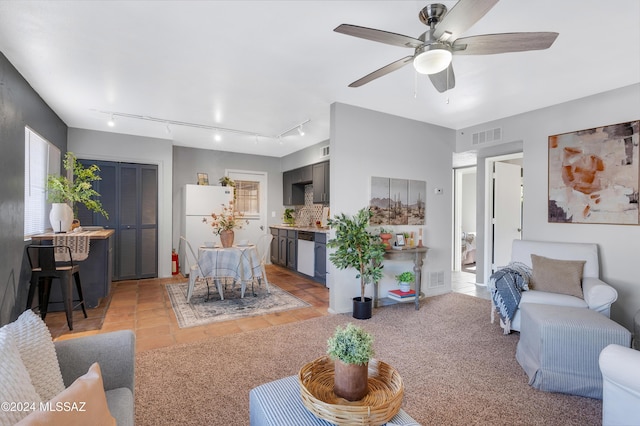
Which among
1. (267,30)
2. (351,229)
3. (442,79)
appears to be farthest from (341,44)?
(351,229)

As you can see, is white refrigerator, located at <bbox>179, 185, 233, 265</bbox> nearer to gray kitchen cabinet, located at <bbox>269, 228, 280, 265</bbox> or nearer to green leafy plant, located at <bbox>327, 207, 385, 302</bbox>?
gray kitchen cabinet, located at <bbox>269, 228, 280, 265</bbox>

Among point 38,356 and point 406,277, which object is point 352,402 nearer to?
point 38,356

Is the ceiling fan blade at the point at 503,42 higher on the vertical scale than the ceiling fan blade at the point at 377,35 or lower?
lower

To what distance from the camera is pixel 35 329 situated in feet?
4.07

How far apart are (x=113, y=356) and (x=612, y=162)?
187 inches

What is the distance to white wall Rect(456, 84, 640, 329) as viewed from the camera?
3.28 meters

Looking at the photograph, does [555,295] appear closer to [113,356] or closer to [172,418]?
[172,418]

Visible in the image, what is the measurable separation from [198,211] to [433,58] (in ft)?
16.9

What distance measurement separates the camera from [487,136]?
15.1 ft

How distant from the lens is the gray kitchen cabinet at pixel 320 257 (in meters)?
5.16

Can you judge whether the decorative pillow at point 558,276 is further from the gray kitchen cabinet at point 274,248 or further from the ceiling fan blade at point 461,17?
the gray kitchen cabinet at point 274,248

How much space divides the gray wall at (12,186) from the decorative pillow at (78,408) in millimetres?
2697

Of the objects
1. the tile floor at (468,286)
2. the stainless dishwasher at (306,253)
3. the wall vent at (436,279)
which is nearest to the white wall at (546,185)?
the tile floor at (468,286)

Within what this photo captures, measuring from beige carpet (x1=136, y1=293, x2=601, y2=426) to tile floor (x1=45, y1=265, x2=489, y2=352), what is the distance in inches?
8.8
